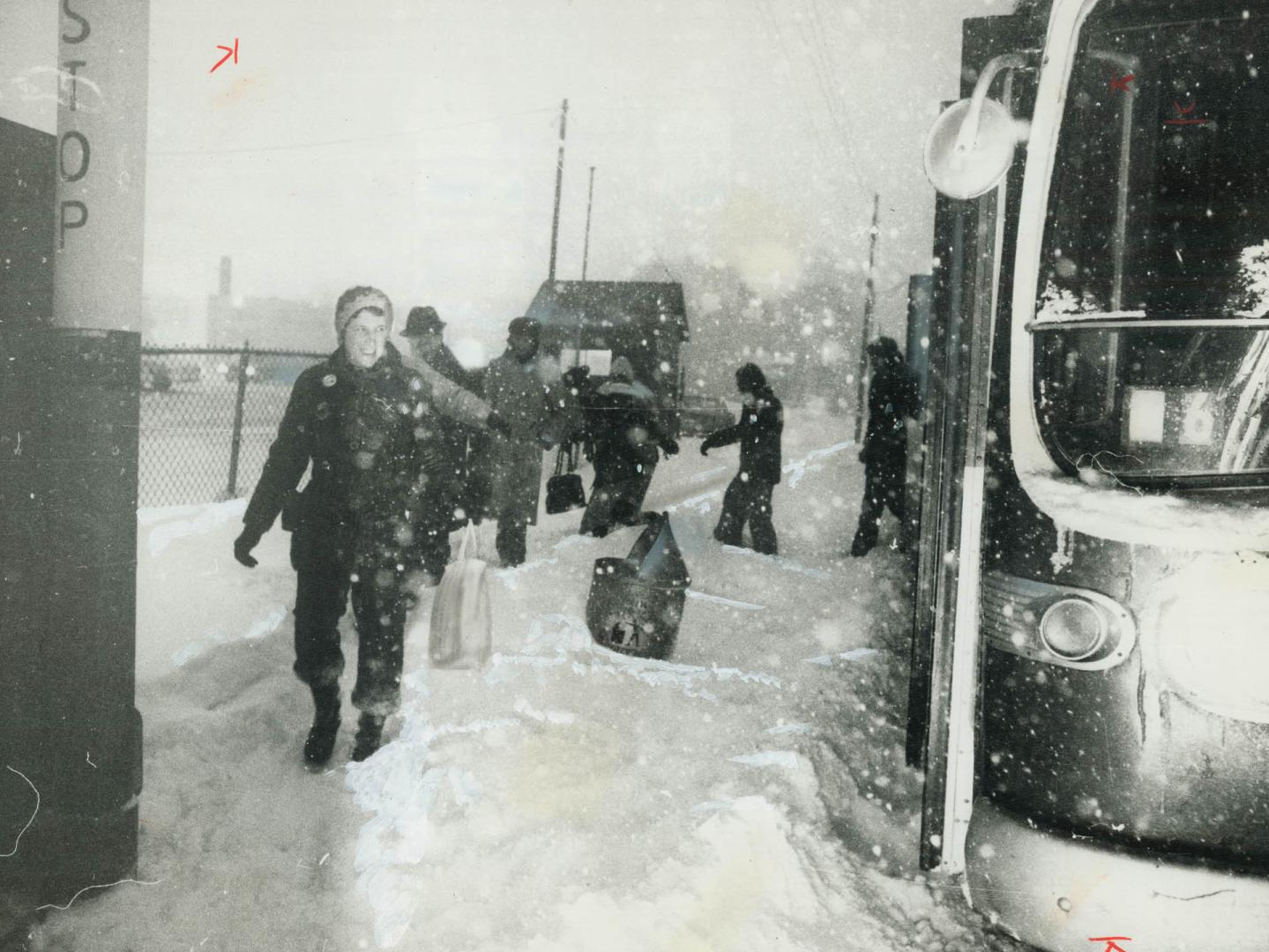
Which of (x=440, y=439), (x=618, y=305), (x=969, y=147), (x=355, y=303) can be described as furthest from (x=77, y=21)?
(x=618, y=305)

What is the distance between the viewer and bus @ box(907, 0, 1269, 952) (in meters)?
1.76

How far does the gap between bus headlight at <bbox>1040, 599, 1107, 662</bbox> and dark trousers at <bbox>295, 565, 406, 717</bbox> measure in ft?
7.52

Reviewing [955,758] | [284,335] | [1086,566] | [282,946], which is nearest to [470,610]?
[282,946]

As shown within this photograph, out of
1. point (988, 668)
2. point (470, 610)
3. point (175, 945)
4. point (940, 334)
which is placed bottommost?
point (175, 945)

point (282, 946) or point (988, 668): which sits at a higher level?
point (988, 668)

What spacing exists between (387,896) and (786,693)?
211cm

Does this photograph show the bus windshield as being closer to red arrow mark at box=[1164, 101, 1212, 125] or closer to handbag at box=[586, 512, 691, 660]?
red arrow mark at box=[1164, 101, 1212, 125]

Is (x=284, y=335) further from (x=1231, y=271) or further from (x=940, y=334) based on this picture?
(x=1231, y=271)

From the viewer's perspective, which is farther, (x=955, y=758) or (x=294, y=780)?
(x=294, y=780)

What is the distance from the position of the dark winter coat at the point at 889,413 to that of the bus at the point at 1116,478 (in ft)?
13.6

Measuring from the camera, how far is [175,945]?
2.35 m

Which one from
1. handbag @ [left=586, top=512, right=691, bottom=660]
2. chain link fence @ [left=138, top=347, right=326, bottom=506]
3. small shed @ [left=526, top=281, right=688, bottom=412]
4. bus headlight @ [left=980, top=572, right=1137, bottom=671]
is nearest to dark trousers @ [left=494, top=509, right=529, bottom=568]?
handbag @ [left=586, top=512, right=691, bottom=660]

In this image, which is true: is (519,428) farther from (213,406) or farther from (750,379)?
(213,406)

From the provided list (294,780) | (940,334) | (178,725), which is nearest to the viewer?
(940,334)
